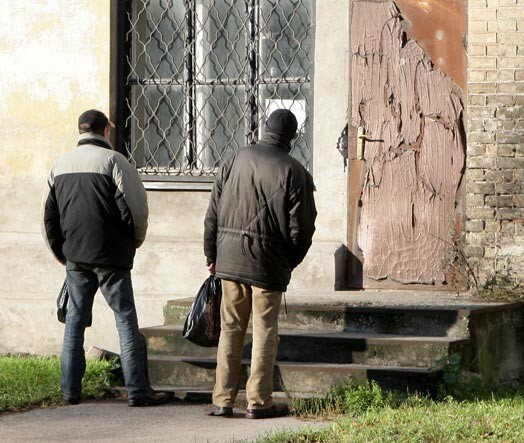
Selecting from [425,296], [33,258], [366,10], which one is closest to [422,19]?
[366,10]

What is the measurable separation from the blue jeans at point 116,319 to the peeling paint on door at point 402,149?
2.88 m

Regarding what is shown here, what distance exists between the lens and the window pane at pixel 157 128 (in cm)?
1151

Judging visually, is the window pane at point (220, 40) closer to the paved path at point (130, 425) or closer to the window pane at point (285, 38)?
the window pane at point (285, 38)

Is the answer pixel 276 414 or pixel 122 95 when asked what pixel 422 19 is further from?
pixel 276 414

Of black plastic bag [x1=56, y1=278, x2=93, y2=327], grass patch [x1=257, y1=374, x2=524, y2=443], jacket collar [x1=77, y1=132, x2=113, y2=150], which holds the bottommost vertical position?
grass patch [x1=257, y1=374, x2=524, y2=443]

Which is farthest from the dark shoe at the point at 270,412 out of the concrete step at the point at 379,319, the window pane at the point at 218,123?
the window pane at the point at 218,123

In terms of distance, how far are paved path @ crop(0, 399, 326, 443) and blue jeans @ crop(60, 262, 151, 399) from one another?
0.62ft

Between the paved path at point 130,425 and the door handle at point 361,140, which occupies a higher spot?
the door handle at point 361,140

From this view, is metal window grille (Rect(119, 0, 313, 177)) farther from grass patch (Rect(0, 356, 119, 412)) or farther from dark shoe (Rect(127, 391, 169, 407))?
dark shoe (Rect(127, 391, 169, 407))

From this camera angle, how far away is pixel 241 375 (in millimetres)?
8859

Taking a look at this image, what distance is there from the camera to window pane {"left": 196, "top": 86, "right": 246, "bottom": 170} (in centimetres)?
1135

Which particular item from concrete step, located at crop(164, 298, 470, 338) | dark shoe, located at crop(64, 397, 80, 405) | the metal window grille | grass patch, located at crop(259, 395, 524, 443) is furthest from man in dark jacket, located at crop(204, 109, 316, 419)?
the metal window grille

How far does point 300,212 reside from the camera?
8.07 m

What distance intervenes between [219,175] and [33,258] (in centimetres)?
349
